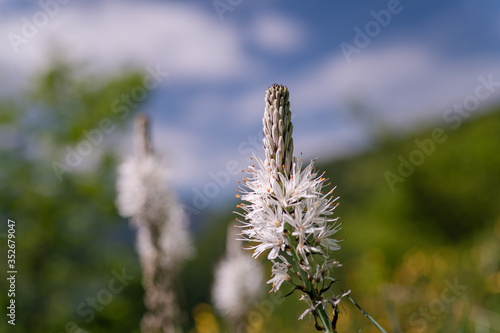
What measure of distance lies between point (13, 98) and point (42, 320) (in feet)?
24.6

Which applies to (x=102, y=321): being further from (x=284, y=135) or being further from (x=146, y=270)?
(x=284, y=135)

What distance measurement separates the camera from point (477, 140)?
618 inches

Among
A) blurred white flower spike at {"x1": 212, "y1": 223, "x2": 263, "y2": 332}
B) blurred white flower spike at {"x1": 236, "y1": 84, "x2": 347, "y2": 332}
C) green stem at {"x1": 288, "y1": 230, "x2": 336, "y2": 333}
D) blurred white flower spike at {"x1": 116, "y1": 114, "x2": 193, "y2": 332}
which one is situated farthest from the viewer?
blurred white flower spike at {"x1": 212, "y1": 223, "x2": 263, "y2": 332}

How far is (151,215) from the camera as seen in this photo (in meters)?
4.96

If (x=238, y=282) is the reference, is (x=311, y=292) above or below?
above

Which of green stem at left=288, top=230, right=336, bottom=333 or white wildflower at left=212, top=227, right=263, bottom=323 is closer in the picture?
green stem at left=288, top=230, right=336, bottom=333

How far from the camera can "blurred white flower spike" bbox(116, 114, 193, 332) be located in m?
4.84

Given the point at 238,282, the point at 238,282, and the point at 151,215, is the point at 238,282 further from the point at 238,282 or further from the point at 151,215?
the point at 151,215

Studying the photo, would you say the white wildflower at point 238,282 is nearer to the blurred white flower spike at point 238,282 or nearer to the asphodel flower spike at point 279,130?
the blurred white flower spike at point 238,282

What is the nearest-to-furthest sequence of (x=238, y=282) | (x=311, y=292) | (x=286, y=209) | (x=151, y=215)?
(x=311, y=292)
(x=286, y=209)
(x=151, y=215)
(x=238, y=282)

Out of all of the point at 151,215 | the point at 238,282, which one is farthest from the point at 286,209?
the point at 238,282

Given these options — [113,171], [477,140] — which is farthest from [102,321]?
[477,140]

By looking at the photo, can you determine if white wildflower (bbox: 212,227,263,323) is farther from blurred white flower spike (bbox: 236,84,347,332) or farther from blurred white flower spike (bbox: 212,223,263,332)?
blurred white flower spike (bbox: 236,84,347,332)

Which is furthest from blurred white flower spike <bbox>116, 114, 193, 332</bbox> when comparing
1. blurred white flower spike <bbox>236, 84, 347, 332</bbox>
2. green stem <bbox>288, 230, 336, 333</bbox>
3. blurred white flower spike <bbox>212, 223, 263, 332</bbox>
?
green stem <bbox>288, 230, 336, 333</bbox>
